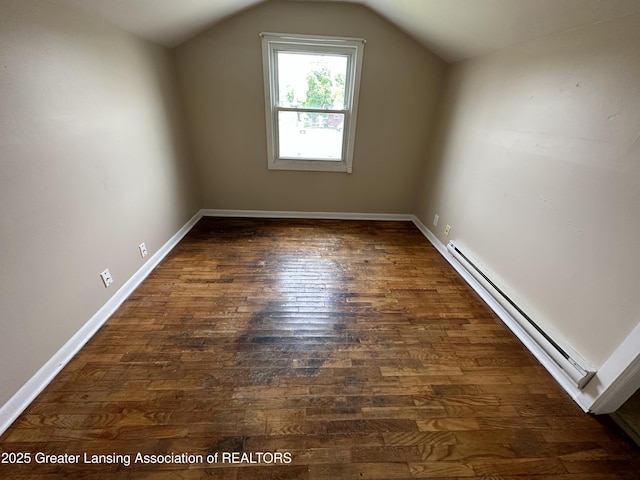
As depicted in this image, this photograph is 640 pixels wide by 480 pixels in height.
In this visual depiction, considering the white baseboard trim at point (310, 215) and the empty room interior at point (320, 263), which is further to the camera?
the white baseboard trim at point (310, 215)

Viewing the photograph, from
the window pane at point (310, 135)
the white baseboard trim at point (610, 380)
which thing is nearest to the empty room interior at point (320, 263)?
the white baseboard trim at point (610, 380)

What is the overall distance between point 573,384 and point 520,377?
0.80 feet

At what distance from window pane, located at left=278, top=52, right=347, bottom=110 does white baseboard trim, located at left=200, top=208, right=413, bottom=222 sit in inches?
50.3

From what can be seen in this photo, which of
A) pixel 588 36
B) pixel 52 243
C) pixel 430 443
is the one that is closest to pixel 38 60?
pixel 52 243

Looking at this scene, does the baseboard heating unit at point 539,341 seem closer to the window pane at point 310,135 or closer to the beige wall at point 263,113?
the beige wall at point 263,113

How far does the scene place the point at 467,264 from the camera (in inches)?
96.9

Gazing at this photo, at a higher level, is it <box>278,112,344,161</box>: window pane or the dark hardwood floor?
<box>278,112,344,161</box>: window pane

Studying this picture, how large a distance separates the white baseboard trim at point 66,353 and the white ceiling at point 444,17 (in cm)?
181

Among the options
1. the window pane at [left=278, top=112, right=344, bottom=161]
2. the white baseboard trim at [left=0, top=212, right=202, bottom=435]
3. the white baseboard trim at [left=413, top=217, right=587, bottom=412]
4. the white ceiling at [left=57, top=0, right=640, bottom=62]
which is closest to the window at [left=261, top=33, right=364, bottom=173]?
the window pane at [left=278, top=112, right=344, bottom=161]

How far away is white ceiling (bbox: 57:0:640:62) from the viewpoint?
57.0 inches

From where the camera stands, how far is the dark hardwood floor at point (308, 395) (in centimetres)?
122

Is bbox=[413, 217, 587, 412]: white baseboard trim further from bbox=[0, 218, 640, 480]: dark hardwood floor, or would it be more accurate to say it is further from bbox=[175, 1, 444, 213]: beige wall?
bbox=[175, 1, 444, 213]: beige wall

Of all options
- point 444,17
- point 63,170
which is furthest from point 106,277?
point 444,17

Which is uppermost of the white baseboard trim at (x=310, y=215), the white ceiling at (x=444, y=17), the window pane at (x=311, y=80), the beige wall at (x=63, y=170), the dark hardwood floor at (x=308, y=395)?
the white ceiling at (x=444, y=17)
